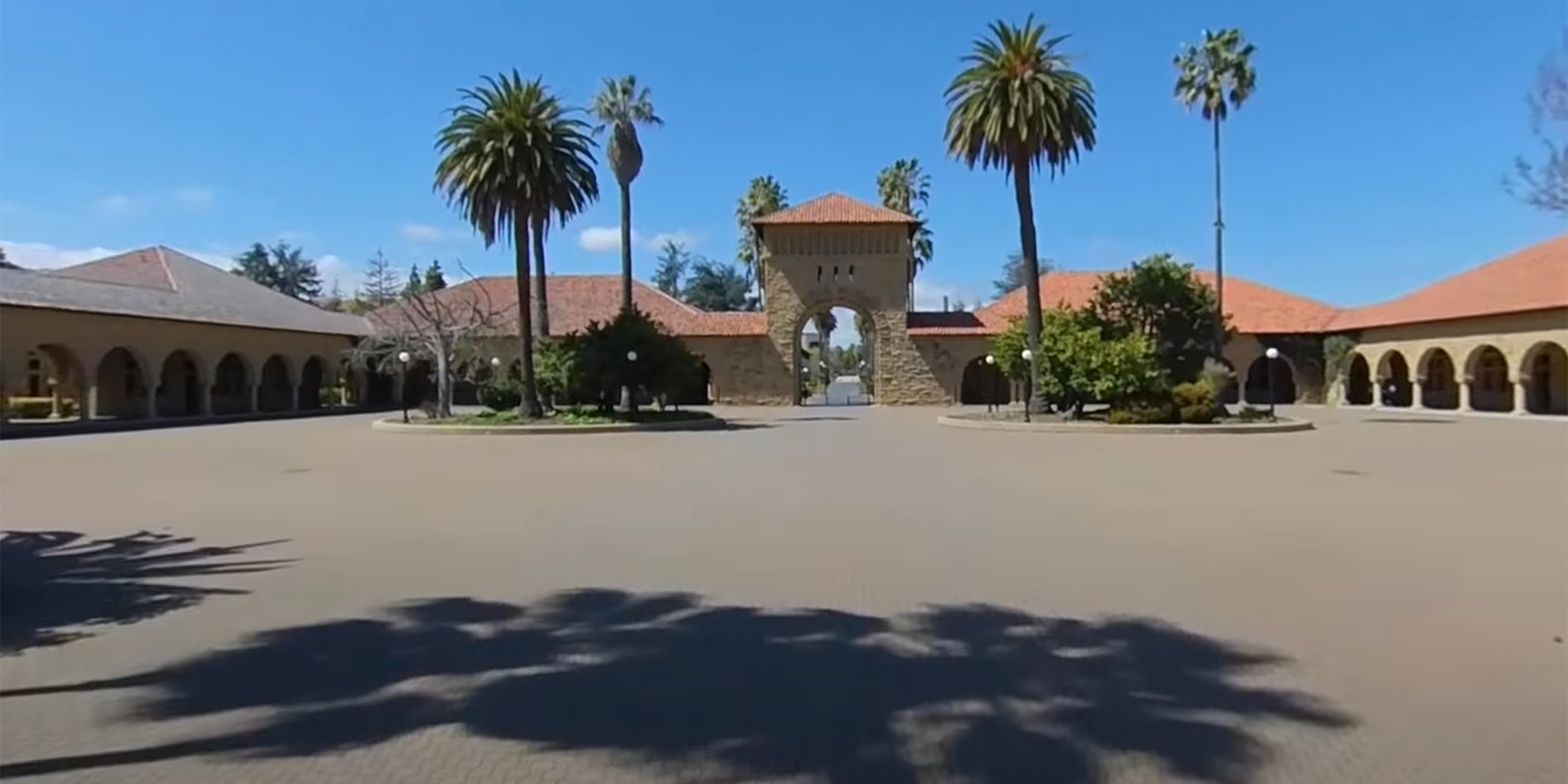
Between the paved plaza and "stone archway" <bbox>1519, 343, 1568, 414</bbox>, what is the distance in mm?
31410

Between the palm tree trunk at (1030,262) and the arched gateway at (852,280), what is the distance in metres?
18.8

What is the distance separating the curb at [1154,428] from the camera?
29.1 meters

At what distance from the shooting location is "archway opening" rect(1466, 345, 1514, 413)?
146 ft

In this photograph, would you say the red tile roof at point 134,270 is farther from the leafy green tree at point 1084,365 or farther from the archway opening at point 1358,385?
the archway opening at point 1358,385

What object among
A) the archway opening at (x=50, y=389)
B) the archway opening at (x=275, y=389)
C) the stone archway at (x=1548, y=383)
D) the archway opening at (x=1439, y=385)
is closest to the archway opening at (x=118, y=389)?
the archway opening at (x=50, y=389)

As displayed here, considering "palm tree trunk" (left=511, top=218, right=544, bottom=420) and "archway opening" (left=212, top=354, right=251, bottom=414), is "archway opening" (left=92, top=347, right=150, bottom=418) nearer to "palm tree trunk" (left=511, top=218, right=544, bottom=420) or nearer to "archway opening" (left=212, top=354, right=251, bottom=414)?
"archway opening" (left=212, top=354, right=251, bottom=414)

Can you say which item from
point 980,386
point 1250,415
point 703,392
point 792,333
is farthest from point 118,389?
point 1250,415

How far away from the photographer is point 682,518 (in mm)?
12289

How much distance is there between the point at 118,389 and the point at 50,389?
7675 mm

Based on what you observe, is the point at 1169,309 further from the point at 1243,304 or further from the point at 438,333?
the point at 438,333

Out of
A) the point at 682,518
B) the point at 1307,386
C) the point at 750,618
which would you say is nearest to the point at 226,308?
the point at 682,518

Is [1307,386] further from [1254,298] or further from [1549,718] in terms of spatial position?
[1549,718]

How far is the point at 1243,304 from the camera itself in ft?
182

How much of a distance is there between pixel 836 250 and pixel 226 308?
2753 cm
